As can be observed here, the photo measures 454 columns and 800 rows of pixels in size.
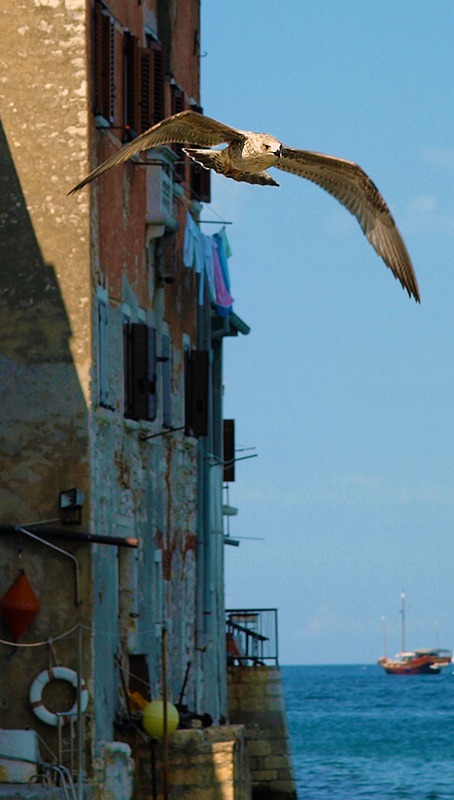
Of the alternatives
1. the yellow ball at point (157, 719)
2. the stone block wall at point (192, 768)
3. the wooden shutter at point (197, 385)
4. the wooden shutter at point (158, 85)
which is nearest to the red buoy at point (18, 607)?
the yellow ball at point (157, 719)

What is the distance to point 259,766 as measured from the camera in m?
33.2

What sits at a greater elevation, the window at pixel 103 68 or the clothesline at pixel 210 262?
the window at pixel 103 68

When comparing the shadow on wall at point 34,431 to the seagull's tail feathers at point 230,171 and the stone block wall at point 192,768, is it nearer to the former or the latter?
the stone block wall at point 192,768

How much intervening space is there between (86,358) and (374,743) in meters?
45.9

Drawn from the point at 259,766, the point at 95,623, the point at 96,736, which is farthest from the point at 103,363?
the point at 259,766

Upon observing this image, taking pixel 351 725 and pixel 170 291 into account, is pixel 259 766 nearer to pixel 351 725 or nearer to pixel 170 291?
pixel 170 291

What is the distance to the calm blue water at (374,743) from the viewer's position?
44000 mm

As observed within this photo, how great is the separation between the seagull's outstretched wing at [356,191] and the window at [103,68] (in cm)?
803

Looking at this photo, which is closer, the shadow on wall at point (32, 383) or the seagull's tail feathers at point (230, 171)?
the seagull's tail feathers at point (230, 171)

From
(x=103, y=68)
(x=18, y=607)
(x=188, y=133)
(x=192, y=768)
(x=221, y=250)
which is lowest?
(x=192, y=768)

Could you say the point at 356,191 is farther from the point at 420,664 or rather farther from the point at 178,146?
the point at 420,664

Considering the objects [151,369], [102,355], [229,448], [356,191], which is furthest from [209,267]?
[356,191]

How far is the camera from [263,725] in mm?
33562

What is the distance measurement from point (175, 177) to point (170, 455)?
4602mm
